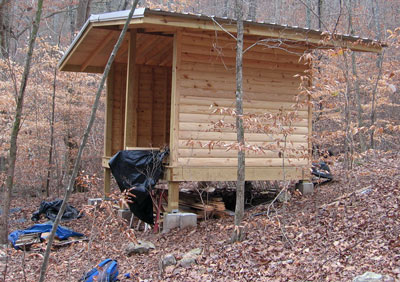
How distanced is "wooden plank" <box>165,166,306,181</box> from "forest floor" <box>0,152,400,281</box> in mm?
666

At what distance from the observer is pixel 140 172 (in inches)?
314

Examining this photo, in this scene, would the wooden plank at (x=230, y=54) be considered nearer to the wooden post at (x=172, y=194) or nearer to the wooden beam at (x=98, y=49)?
the wooden beam at (x=98, y=49)

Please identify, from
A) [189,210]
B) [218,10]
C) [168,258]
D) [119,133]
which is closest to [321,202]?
[189,210]

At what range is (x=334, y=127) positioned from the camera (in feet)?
60.5

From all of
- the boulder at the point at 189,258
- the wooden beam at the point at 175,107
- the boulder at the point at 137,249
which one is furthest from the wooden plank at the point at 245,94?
the boulder at the point at 189,258

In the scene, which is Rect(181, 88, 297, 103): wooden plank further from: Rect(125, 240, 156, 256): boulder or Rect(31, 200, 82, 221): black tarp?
Rect(31, 200, 82, 221): black tarp

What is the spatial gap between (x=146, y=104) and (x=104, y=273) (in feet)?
21.2

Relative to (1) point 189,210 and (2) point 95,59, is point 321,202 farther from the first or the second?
(2) point 95,59

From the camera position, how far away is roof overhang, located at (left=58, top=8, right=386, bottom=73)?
742cm

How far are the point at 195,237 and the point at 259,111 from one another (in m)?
3.00

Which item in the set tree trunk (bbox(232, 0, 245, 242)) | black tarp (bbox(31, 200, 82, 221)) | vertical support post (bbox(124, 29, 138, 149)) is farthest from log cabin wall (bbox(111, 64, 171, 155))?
tree trunk (bbox(232, 0, 245, 242))

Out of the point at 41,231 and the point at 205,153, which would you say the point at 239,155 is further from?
the point at 41,231

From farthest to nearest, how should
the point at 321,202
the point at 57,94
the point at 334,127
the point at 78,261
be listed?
the point at 334,127, the point at 57,94, the point at 321,202, the point at 78,261

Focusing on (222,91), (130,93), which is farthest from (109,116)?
(222,91)
